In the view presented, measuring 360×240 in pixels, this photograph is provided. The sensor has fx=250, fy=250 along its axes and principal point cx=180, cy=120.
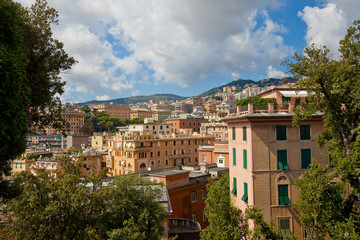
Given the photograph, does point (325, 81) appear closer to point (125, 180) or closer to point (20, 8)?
point (125, 180)

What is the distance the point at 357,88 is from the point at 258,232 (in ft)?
32.7

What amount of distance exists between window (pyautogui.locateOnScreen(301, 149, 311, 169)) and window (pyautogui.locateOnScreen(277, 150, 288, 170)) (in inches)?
57.6

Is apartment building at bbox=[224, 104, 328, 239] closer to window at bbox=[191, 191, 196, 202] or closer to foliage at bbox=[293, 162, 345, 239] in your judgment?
foliage at bbox=[293, 162, 345, 239]

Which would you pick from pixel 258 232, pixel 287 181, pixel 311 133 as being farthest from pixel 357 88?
pixel 258 232

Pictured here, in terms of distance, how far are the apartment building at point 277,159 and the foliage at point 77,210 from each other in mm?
8660

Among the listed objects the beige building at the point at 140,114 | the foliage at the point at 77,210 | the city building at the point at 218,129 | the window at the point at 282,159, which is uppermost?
the beige building at the point at 140,114

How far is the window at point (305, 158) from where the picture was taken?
20.1 metres

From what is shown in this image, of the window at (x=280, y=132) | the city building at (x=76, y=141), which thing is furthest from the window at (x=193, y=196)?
the city building at (x=76, y=141)

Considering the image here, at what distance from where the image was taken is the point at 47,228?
39.8ft

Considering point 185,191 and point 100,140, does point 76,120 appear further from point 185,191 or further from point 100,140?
point 185,191

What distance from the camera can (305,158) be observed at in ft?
66.2

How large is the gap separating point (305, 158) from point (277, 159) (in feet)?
7.87

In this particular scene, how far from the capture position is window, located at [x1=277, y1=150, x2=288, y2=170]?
64.9 ft

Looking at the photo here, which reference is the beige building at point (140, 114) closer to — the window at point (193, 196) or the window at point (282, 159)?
the window at point (193, 196)
